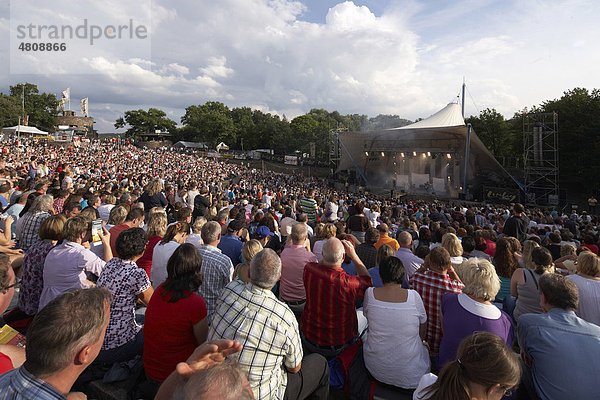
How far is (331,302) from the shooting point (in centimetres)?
257

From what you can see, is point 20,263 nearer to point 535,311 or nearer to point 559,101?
point 535,311

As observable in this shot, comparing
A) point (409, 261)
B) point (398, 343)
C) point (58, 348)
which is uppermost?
point (58, 348)

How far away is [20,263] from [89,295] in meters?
2.75

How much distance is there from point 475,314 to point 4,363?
2877mm

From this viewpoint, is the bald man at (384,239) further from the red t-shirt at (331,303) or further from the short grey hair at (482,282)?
the short grey hair at (482,282)

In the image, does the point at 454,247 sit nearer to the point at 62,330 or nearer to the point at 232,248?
the point at 232,248

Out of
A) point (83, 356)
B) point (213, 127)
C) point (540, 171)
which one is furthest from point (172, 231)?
point (213, 127)

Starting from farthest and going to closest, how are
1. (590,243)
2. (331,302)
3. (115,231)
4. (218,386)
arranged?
(590,243), (115,231), (331,302), (218,386)

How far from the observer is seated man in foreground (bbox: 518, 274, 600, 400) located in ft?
6.09

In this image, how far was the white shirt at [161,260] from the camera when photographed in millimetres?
3258

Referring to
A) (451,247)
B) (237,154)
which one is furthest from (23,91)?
(451,247)

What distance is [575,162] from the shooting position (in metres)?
21.2

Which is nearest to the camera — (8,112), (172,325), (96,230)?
(172,325)

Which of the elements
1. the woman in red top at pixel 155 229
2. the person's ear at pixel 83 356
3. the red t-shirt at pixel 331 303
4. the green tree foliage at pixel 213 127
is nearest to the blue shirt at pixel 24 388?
the person's ear at pixel 83 356
